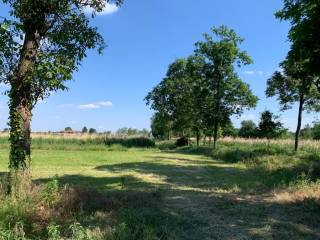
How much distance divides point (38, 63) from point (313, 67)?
23.9ft

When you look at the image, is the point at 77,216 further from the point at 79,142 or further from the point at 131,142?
the point at 131,142

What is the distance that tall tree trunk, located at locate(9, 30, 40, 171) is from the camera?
1027cm

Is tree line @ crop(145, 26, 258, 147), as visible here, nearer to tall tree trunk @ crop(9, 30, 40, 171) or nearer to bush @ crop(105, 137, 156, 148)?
bush @ crop(105, 137, 156, 148)

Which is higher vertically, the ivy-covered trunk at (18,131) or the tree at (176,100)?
the tree at (176,100)

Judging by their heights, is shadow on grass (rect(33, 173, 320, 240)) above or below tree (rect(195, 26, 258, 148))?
below

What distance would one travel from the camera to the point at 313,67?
12.2 metres

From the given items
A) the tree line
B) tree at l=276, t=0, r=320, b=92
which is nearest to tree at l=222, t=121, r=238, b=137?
the tree line

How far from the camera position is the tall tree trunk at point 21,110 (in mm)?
10273

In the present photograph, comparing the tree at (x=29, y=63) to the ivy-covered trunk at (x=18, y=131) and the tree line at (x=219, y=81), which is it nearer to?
the ivy-covered trunk at (x=18, y=131)

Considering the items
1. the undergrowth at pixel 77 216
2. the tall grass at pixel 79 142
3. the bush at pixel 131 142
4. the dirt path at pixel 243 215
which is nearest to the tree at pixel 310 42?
the dirt path at pixel 243 215

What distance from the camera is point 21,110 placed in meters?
10.4

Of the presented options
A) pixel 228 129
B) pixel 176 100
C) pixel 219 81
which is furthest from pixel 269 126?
pixel 176 100

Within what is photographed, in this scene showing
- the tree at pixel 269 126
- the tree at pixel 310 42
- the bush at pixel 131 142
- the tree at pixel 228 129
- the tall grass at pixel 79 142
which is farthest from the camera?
the bush at pixel 131 142

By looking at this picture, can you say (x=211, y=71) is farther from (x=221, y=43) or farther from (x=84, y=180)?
(x=84, y=180)
